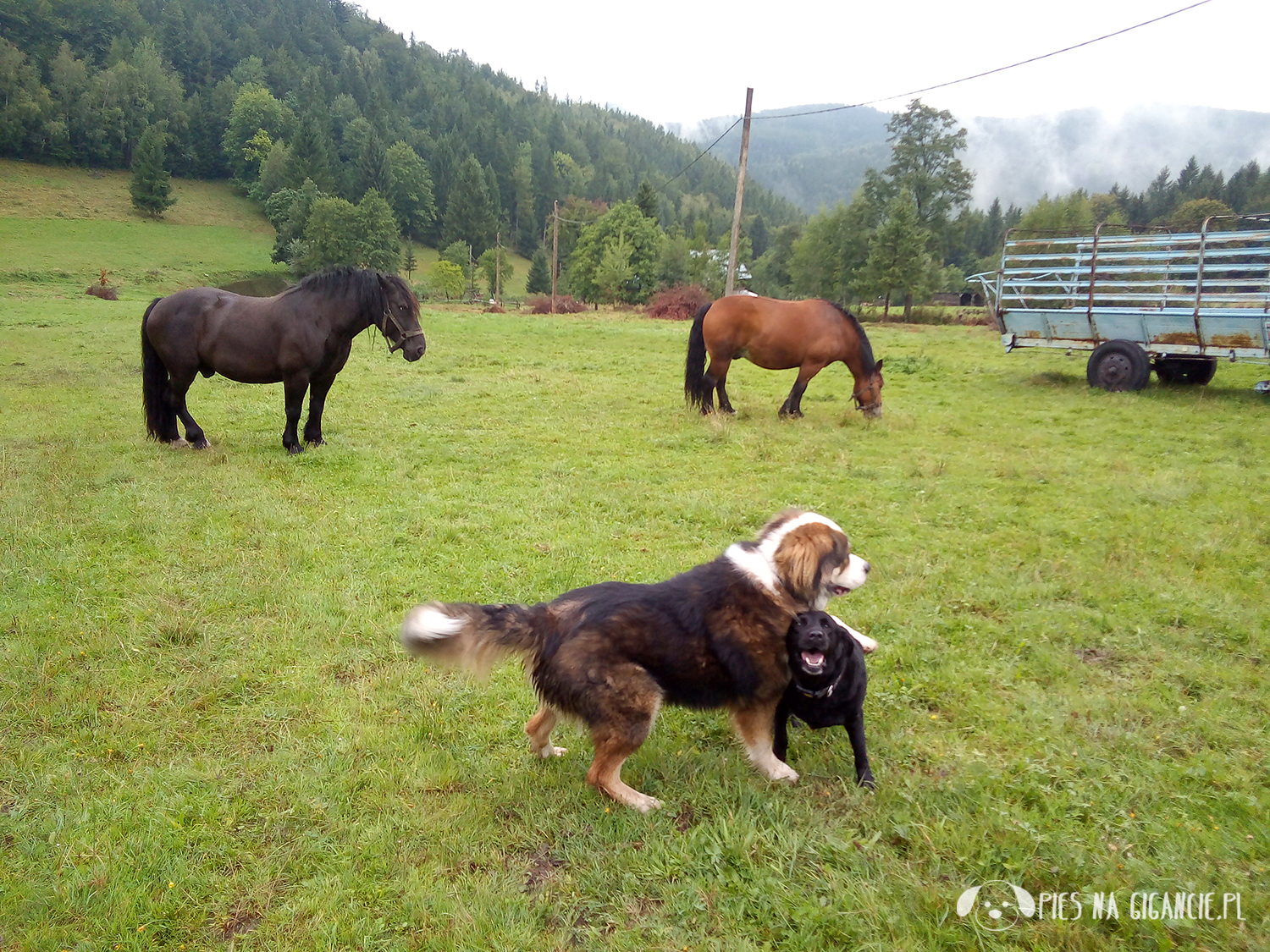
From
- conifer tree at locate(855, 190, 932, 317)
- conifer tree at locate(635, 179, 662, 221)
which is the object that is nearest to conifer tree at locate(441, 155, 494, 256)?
conifer tree at locate(635, 179, 662, 221)

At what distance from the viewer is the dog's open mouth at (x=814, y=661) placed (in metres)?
3.30

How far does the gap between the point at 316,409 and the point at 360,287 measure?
1854mm

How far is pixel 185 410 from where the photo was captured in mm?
9852

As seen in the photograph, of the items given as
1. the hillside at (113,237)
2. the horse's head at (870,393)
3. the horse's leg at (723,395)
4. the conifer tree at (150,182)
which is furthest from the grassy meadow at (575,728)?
the conifer tree at (150,182)

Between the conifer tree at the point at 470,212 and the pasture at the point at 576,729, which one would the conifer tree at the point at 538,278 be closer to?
the conifer tree at the point at 470,212

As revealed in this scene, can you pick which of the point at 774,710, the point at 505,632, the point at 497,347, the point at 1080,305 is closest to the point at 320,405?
the point at 505,632

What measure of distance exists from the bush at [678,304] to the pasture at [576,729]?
32222 mm

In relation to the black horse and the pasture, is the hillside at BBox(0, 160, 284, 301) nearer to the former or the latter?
the black horse

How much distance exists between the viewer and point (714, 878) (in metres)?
2.89

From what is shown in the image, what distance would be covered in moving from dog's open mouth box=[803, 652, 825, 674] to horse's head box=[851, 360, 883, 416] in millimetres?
9913

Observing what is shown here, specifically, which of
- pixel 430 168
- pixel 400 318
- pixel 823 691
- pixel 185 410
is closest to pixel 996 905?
pixel 823 691

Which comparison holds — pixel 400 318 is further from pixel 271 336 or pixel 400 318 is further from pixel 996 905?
pixel 996 905

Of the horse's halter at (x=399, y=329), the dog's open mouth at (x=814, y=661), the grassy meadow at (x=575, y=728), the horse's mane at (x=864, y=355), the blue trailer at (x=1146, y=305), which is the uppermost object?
the blue trailer at (x=1146, y=305)

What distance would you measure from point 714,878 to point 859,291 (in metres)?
54.8
